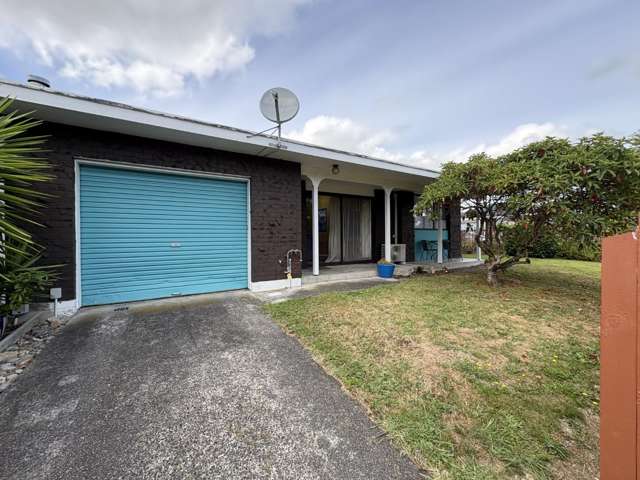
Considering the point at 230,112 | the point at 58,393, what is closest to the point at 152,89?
the point at 230,112

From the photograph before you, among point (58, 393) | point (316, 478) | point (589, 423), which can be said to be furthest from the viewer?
point (58, 393)

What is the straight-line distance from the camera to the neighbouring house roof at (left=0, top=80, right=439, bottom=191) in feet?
11.4

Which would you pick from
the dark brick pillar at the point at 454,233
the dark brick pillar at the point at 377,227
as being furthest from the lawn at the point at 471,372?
the dark brick pillar at the point at 454,233

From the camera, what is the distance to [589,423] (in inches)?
78.0

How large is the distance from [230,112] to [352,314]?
24.1ft

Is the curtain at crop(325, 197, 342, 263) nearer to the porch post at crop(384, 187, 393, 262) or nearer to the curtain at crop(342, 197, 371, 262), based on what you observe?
the curtain at crop(342, 197, 371, 262)

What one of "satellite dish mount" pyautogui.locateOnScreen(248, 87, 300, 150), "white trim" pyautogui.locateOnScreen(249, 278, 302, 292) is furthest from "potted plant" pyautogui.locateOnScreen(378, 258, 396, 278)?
"satellite dish mount" pyautogui.locateOnScreen(248, 87, 300, 150)

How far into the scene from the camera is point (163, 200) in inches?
191

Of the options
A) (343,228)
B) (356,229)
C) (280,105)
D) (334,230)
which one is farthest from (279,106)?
(356,229)

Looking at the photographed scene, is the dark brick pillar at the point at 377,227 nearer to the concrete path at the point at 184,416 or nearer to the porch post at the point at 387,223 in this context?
the porch post at the point at 387,223

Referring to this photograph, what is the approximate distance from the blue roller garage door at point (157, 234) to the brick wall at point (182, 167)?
203 mm

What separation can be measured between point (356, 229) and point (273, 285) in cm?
435

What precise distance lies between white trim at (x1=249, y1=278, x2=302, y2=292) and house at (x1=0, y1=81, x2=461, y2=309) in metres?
0.02

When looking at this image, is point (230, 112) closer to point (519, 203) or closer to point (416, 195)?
point (416, 195)
